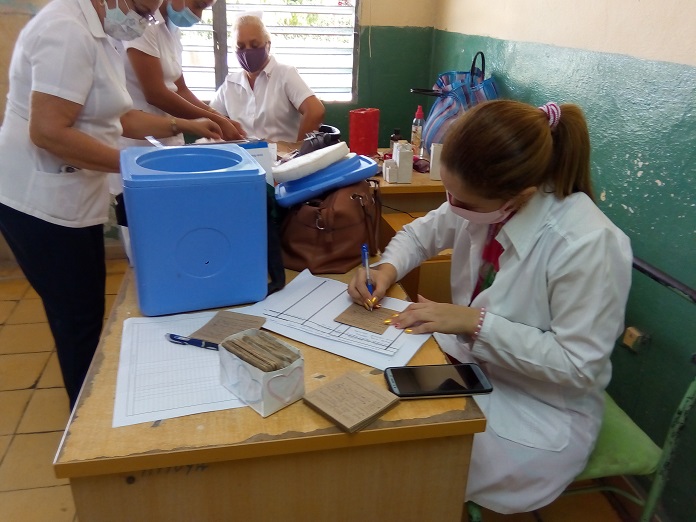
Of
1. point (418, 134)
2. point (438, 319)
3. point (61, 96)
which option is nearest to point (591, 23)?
point (418, 134)

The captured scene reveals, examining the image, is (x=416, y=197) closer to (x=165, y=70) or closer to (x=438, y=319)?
(x=165, y=70)

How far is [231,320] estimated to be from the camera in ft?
3.81

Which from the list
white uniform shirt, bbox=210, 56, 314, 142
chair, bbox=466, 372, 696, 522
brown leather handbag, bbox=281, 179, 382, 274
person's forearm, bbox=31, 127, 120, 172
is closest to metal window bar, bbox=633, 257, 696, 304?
chair, bbox=466, 372, 696, 522

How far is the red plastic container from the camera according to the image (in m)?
2.65

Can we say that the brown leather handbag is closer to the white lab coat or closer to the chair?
the white lab coat

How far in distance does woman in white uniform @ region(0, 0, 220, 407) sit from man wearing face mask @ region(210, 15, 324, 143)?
128 centimetres

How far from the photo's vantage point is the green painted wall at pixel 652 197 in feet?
4.80

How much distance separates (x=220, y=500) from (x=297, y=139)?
93.1 inches

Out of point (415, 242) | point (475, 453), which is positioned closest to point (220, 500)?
point (475, 453)

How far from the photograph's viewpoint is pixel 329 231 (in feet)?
4.60

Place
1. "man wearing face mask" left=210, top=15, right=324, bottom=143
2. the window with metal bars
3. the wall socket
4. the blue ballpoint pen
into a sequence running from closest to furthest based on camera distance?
the blue ballpoint pen < the wall socket < "man wearing face mask" left=210, top=15, right=324, bottom=143 < the window with metal bars

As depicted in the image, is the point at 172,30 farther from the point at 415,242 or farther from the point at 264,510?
the point at 264,510

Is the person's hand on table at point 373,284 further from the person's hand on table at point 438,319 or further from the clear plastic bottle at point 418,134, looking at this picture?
the clear plastic bottle at point 418,134

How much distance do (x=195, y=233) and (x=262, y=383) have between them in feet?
1.35
